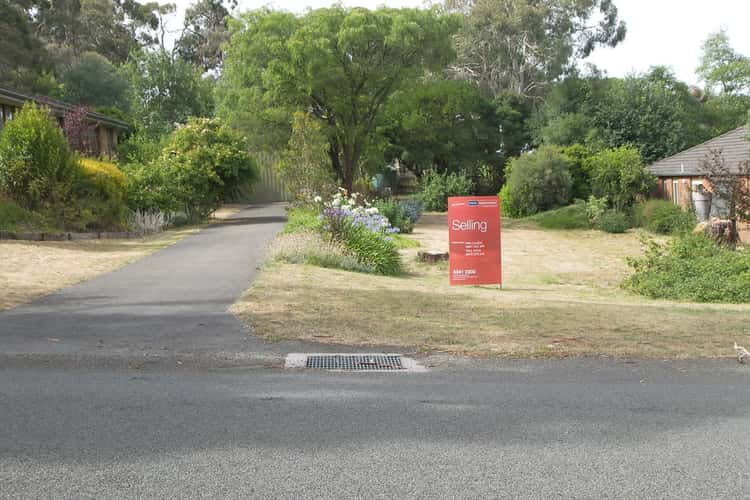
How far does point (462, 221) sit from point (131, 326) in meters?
7.59

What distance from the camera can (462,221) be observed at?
51.3 feet

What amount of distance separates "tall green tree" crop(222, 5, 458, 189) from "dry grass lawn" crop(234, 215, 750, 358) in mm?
20304

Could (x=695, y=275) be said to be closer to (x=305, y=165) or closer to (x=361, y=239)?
(x=361, y=239)

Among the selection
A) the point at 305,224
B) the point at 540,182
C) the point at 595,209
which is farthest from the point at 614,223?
the point at 305,224

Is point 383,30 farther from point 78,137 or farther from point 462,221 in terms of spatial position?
point 462,221

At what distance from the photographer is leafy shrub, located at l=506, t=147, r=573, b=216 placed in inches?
1527

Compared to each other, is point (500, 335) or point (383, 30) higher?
point (383, 30)

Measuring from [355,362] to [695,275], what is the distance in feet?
34.5

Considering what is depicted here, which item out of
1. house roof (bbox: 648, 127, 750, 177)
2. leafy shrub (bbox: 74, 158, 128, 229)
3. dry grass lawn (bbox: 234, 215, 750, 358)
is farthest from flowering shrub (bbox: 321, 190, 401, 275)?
house roof (bbox: 648, 127, 750, 177)

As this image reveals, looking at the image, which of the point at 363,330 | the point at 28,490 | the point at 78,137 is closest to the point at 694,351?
the point at 363,330

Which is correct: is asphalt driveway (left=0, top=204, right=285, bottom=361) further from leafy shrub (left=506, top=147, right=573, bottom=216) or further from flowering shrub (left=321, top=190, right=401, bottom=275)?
leafy shrub (left=506, top=147, right=573, bottom=216)

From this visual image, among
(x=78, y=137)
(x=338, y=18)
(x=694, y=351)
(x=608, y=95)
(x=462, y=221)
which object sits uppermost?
(x=338, y=18)

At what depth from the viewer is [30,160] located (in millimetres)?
21266

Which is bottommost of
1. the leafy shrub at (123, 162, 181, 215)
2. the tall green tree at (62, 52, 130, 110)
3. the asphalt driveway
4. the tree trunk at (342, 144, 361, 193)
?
the asphalt driveway
